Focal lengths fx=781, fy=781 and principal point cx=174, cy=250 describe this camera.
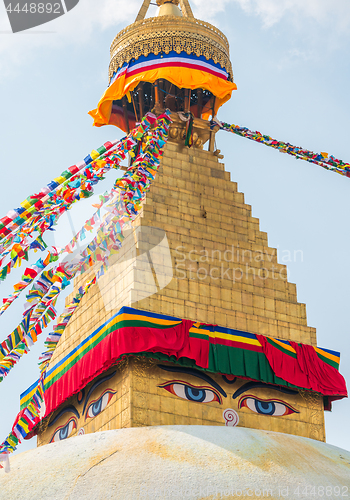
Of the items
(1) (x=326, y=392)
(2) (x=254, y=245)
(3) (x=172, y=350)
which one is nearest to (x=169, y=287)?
(3) (x=172, y=350)

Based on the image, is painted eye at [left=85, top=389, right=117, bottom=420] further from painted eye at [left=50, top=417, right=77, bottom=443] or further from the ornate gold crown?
the ornate gold crown

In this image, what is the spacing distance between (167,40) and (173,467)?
1027cm

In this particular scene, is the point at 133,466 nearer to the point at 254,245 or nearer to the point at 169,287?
the point at 169,287

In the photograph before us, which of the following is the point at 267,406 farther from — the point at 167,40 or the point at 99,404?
the point at 167,40

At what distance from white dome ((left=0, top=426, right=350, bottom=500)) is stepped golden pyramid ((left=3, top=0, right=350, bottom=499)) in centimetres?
3

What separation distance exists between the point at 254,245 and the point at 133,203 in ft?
10.8

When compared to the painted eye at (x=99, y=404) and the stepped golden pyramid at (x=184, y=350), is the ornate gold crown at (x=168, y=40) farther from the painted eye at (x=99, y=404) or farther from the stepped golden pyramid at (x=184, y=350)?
the painted eye at (x=99, y=404)

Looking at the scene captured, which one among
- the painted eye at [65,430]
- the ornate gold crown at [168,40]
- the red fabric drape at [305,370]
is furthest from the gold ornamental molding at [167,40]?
the painted eye at [65,430]

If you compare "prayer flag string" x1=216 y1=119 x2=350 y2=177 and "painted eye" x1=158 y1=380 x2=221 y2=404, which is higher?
"prayer flag string" x1=216 y1=119 x2=350 y2=177

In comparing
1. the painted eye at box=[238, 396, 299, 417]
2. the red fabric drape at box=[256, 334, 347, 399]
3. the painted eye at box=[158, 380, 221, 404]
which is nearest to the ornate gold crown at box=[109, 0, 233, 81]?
the red fabric drape at box=[256, 334, 347, 399]

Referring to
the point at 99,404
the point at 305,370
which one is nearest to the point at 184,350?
the point at 99,404

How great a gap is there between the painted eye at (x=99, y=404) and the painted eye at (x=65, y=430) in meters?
0.53

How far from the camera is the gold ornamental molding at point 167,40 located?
17.5m

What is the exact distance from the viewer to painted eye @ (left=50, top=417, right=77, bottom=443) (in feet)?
46.3
